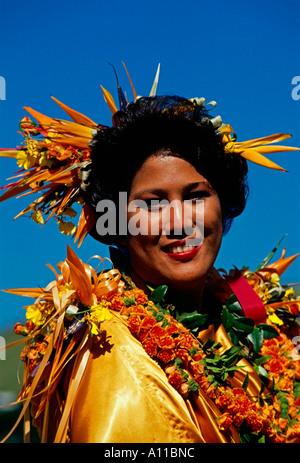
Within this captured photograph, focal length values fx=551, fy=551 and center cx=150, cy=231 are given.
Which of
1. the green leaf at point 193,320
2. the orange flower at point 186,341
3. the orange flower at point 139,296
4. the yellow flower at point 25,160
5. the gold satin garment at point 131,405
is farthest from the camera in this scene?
the yellow flower at point 25,160

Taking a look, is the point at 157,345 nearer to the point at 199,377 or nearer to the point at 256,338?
the point at 199,377

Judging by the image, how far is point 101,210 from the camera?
10.2 feet

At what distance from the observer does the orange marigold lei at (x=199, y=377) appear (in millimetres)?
2541

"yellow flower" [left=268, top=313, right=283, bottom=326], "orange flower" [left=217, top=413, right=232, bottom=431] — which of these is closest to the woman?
"orange flower" [left=217, top=413, right=232, bottom=431]

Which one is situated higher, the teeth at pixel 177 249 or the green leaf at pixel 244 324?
the teeth at pixel 177 249

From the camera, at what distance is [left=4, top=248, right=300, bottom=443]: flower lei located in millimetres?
2535

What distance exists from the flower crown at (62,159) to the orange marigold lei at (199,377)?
2.29 feet

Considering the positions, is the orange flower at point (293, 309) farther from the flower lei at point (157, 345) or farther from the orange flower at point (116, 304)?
the orange flower at point (116, 304)

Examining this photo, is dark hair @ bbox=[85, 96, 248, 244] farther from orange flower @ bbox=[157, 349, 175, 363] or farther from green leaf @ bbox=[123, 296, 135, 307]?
orange flower @ bbox=[157, 349, 175, 363]

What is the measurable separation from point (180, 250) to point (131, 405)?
843 mm

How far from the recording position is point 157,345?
2.55m

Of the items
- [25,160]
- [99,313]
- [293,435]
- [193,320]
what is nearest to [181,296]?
[193,320]

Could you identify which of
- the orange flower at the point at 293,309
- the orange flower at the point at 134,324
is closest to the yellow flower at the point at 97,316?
the orange flower at the point at 134,324
